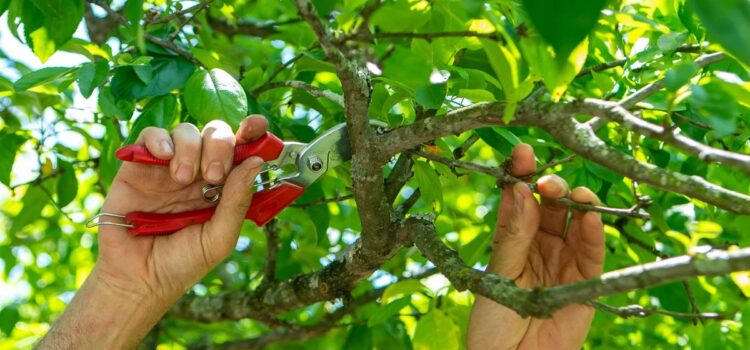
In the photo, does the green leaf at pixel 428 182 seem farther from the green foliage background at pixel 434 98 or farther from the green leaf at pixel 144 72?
the green leaf at pixel 144 72

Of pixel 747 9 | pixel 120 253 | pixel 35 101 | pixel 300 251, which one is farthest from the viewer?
pixel 300 251

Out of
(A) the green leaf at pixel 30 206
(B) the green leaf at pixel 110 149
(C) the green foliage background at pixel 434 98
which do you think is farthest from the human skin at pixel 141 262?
(A) the green leaf at pixel 30 206

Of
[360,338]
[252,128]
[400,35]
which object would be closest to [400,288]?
[252,128]

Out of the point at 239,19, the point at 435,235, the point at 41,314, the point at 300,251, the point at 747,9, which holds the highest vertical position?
the point at 747,9

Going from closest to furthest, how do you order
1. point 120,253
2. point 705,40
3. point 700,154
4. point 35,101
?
1. point 700,154
2. point 705,40
3. point 120,253
4. point 35,101

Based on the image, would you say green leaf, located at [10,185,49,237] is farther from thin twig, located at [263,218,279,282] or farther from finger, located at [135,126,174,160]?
finger, located at [135,126,174,160]

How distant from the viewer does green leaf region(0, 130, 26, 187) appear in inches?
77.4

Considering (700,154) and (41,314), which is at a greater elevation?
(700,154)

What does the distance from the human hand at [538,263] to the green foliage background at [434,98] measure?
14 centimetres

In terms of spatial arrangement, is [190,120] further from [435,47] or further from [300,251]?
[300,251]

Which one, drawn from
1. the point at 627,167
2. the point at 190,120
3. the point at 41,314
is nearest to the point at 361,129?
the point at 627,167

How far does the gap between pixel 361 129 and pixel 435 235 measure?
0.20 meters

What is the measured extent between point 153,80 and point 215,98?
248mm

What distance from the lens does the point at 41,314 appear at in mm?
3338
